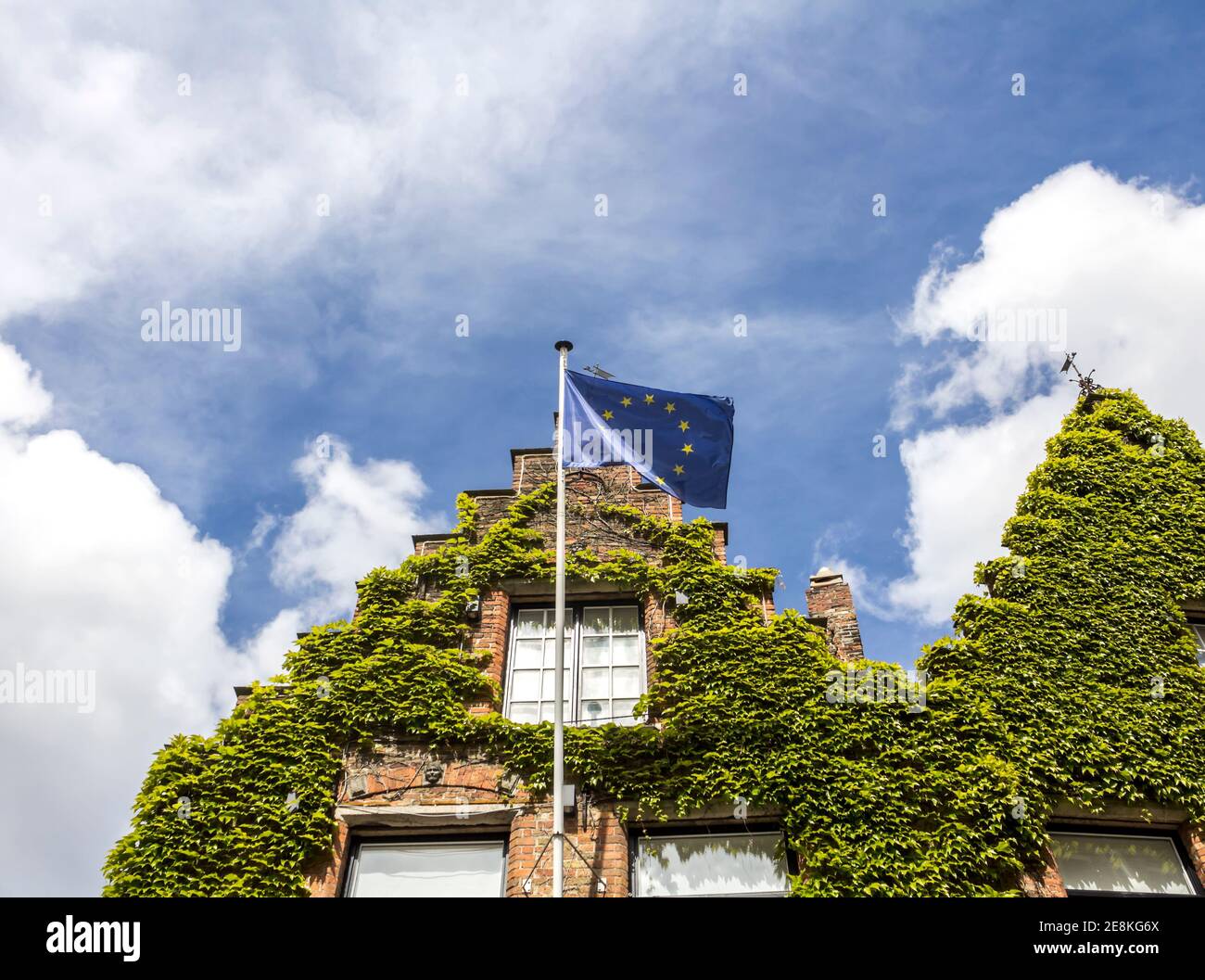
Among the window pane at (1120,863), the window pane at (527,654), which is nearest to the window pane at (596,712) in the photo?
the window pane at (527,654)

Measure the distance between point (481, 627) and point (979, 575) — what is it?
5.97 metres

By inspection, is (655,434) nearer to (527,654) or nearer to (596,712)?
(527,654)

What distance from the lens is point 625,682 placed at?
10.7 m

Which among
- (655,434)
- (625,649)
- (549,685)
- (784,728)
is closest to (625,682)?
(625,649)

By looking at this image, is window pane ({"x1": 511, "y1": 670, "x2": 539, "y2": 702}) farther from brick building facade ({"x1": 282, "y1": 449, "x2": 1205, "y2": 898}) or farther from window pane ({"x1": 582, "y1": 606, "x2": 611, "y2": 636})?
window pane ({"x1": 582, "y1": 606, "x2": 611, "y2": 636})

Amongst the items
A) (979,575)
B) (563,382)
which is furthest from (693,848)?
(563,382)

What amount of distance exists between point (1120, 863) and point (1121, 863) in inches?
0.6

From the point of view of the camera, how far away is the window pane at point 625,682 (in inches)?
416

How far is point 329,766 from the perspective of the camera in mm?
Result: 9508

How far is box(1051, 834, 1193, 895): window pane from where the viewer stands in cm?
917

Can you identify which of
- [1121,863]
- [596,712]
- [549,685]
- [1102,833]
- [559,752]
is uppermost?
[549,685]

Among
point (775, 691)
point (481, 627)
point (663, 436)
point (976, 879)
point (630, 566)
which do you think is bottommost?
point (976, 879)
